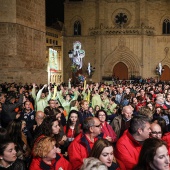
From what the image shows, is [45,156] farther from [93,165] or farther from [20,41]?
[20,41]

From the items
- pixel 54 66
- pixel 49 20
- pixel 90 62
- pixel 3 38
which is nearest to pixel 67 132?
pixel 3 38

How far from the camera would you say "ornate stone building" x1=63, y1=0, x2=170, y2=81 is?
43219 mm

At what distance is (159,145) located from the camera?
12.3 ft

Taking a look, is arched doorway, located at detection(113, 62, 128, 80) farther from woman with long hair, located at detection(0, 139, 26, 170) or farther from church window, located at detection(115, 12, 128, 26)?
woman with long hair, located at detection(0, 139, 26, 170)

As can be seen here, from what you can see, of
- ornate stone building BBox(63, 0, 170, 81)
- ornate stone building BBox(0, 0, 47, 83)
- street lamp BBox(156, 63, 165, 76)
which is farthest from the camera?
ornate stone building BBox(63, 0, 170, 81)

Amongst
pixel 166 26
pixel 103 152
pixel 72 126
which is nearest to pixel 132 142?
pixel 103 152

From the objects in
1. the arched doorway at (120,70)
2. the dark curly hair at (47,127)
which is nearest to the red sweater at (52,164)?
the dark curly hair at (47,127)

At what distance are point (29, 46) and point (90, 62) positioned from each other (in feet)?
66.9

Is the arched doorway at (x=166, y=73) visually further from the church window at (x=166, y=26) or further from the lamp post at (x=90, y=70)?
the lamp post at (x=90, y=70)

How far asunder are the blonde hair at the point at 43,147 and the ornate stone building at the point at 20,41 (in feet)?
57.5

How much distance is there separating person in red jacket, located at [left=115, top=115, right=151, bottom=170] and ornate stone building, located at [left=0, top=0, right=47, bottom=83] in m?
17.7

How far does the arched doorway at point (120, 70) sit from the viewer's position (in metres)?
44.5

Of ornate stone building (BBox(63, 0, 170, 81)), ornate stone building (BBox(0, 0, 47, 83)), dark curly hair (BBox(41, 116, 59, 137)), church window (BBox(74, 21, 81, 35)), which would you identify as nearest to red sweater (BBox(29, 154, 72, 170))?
dark curly hair (BBox(41, 116, 59, 137))

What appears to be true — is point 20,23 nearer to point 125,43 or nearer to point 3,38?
point 3,38
